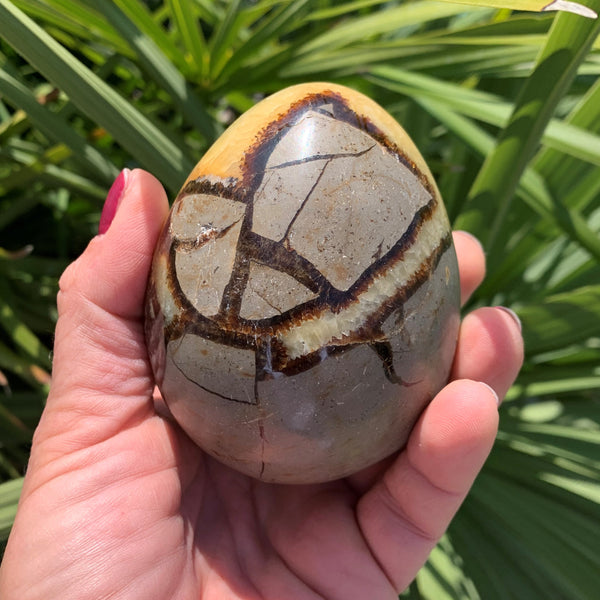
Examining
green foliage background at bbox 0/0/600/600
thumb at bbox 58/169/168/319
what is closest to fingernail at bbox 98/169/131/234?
thumb at bbox 58/169/168/319

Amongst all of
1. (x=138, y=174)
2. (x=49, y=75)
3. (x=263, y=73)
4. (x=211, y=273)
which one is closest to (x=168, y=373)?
(x=211, y=273)

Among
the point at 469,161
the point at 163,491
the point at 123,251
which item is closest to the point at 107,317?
the point at 123,251

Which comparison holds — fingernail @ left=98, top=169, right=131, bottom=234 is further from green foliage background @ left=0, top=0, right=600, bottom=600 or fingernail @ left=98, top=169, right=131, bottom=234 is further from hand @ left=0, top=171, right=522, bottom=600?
green foliage background @ left=0, top=0, right=600, bottom=600

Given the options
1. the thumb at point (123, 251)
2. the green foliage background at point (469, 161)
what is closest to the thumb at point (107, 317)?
the thumb at point (123, 251)

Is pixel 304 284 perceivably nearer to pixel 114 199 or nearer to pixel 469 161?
pixel 114 199

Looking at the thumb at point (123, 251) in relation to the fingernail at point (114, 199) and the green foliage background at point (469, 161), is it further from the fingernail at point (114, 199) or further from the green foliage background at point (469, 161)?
the green foliage background at point (469, 161)

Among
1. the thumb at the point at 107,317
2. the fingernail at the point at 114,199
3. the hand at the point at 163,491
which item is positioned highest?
the fingernail at the point at 114,199

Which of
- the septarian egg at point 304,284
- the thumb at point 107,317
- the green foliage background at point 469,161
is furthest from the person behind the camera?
the green foliage background at point 469,161
